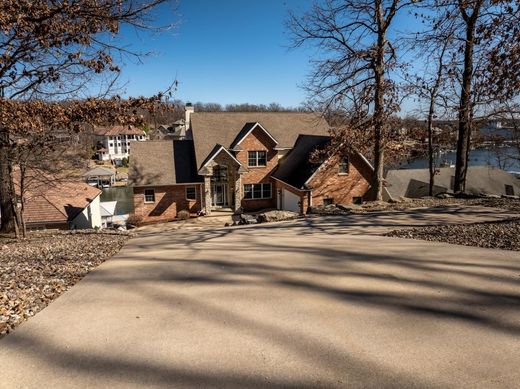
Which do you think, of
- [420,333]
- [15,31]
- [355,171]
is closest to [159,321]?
[420,333]

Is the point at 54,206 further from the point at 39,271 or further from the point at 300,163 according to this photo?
the point at 39,271

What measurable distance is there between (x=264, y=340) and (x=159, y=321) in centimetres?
144

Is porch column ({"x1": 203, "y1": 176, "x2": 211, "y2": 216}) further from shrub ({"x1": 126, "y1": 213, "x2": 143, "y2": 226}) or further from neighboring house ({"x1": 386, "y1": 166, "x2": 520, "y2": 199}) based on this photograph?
neighboring house ({"x1": 386, "y1": 166, "x2": 520, "y2": 199})

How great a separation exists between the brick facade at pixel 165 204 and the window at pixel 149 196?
203 millimetres

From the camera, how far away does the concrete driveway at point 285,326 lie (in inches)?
128

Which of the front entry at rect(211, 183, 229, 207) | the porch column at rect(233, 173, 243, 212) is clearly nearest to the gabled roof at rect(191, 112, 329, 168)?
the front entry at rect(211, 183, 229, 207)

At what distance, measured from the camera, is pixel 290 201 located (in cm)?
2500

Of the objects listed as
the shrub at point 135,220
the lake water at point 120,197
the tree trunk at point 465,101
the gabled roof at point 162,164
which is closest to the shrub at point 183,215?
the gabled roof at point 162,164

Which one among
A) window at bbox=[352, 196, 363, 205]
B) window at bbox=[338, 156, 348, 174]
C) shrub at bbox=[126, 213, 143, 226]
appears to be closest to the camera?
window at bbox=[338, 156, 348, 174]

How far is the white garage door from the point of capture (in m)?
23.9

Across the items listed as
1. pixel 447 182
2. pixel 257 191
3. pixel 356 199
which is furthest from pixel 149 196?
pixel 447 182

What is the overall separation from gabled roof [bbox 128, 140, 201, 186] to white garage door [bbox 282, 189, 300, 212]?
21.2 ft

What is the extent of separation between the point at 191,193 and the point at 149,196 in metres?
2.97

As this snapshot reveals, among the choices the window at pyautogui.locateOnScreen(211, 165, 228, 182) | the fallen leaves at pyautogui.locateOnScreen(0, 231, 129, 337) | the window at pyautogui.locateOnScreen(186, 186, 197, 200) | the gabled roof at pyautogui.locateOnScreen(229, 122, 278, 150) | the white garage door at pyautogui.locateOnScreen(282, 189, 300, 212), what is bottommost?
the white garage door at pyautogui.locateOnScreen(282, 189, 300, 212)
